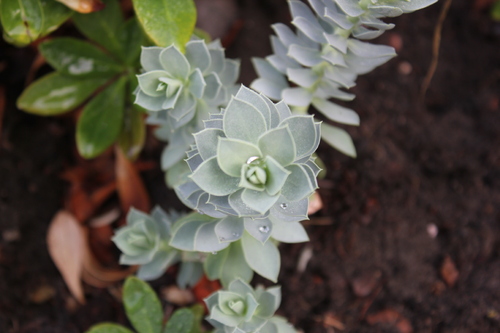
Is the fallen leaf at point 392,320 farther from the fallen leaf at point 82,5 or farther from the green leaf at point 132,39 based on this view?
the fallen leaf at point 82,5

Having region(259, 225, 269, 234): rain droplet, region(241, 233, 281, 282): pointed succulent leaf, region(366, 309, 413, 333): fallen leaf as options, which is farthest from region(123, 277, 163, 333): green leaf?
region(366, 309, 413, 333): fallen leaf

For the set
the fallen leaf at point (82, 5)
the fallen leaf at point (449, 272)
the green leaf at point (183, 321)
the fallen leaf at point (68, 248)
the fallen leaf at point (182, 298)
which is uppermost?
the fallen leaf at point (82, 5)

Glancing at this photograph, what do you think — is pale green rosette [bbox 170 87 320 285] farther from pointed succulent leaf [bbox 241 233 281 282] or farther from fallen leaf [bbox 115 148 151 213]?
fallen leaf [bbox 115 148 151 213]

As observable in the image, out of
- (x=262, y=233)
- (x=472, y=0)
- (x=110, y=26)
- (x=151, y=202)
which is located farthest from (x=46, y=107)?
(x=472, y=0)

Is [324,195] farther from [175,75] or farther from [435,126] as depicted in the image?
[175,75]

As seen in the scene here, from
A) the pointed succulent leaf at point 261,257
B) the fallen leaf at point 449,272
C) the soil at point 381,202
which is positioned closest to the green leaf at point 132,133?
the soil at point 381,202

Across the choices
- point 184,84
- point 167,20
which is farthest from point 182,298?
point 167,20
